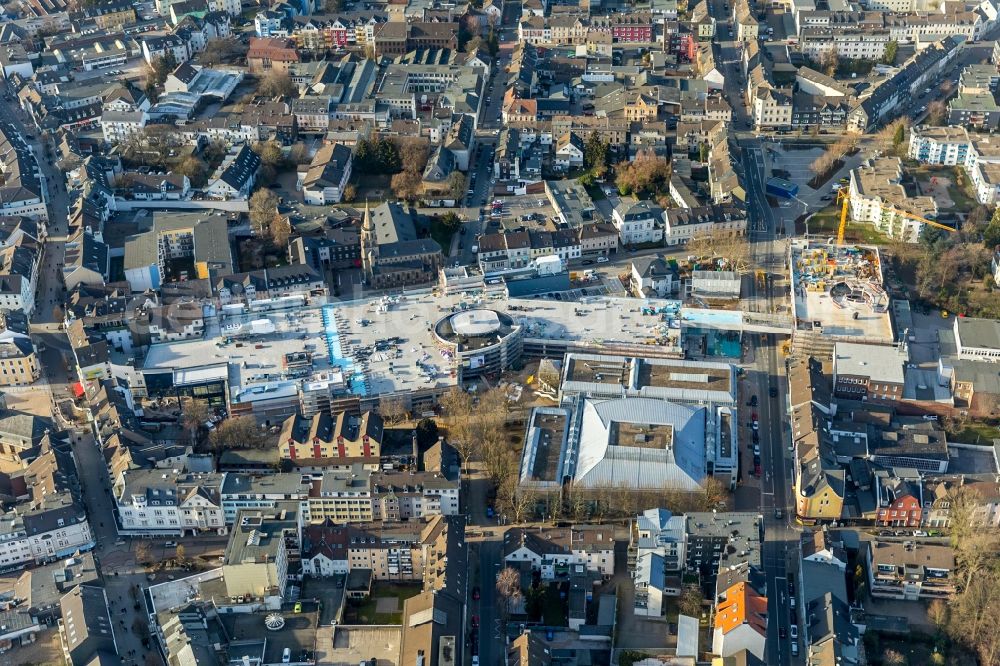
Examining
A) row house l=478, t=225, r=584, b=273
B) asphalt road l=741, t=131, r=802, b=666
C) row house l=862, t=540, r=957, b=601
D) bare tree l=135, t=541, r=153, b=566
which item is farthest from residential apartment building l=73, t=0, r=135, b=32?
row house l=862, t=540, r=957, b=601

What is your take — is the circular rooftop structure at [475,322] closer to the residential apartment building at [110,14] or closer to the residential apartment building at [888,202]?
the residential apartment building at [888,202]

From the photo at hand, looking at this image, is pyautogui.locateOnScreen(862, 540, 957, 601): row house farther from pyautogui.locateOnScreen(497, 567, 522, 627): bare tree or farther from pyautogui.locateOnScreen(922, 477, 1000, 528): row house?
pyautogui.locateOnScreen(497, 567, 522, 627): bare tree

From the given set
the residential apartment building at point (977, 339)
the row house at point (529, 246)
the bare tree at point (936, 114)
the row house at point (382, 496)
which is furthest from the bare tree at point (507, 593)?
the bare tree at point (936, 114)

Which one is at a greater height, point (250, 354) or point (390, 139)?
point (390, 139)

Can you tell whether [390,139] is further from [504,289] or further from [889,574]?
[889,574]

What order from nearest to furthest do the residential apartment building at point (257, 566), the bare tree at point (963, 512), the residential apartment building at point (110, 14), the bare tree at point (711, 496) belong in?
1. the residential apartment building at point (257, 566)
2. the bare tree at point (963, 512)
3. the bare tree at point (711, 496)
4. the residential apartment building at point (110, 14)

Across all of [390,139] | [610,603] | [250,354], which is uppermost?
[390,139]

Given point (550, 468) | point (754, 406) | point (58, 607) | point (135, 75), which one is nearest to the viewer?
point (58, 607)

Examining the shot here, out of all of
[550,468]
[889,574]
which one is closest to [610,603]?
[550,468]

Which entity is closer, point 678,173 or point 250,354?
point 250,354
